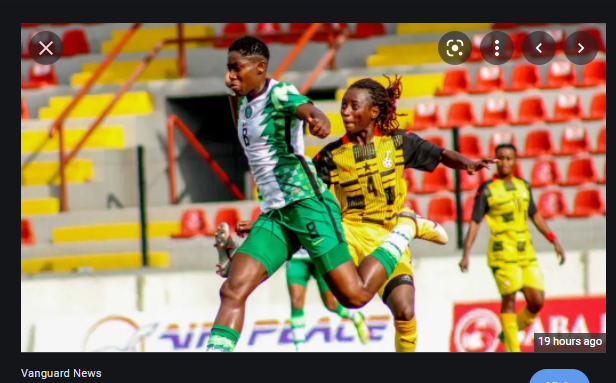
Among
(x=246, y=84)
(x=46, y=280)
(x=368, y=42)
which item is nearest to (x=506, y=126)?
(x=368, y=42)

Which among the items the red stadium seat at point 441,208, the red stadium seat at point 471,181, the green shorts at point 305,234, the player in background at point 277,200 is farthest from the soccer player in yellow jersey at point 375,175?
the red stadium seat at point 471,181

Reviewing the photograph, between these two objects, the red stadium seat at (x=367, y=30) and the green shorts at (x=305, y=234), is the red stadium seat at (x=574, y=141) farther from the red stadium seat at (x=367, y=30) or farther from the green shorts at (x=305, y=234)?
the green shorts at (x=305, y=234)

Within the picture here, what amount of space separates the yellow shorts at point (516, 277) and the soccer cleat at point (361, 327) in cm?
137

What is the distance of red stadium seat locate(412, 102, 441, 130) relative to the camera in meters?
14.4

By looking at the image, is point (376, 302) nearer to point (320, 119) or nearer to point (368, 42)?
point (320, 119)

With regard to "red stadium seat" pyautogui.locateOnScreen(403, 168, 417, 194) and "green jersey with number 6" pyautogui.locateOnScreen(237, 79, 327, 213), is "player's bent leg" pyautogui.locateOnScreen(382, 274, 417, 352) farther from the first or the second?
"red stadium seat" pyautogui.locateOnScreen(403, 168, 417, 194)

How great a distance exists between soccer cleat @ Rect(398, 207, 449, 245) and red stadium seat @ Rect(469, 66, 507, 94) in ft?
26.4

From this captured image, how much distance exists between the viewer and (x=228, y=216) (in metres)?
13.0

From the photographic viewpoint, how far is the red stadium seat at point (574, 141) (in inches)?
545

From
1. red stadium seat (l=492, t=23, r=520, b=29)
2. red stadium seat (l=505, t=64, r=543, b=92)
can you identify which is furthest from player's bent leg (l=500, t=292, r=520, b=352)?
red stadium seat (l=492, t=23, r=520, b=29)

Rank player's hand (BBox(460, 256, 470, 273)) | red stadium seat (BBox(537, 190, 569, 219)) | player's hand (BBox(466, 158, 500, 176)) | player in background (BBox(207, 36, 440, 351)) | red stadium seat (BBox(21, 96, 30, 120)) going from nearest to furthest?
player in background (BBox(207, 36, 440, 351))
player's hand (BBox(466, 158, 500, 176))
player's hand (BBox(460, 256, 470, 273))
red stadium seat (BBox(537, 190, 569, 219))
red stadium seat (BBox(21, 96, 30, 120))

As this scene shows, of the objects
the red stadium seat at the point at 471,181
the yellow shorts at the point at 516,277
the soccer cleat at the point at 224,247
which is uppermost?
the red stadium seat at the point at 471,181

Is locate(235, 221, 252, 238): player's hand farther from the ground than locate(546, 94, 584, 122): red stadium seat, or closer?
closer
